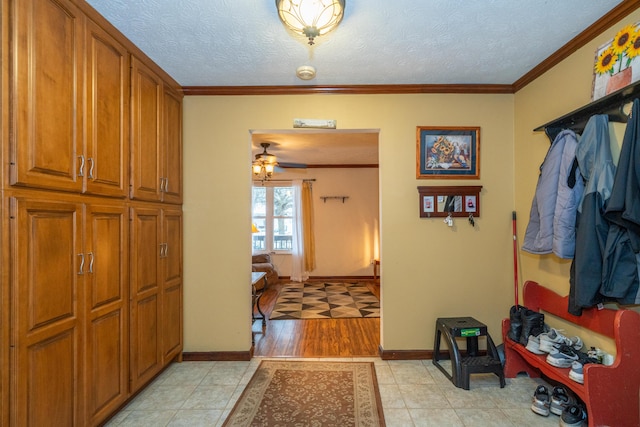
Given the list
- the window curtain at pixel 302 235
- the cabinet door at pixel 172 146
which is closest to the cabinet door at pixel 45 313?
the cabinet door at pixel 172 146

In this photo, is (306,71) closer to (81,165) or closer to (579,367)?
(81,165)

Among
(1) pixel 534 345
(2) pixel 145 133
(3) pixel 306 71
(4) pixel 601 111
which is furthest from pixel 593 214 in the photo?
(2) pixel 145 133

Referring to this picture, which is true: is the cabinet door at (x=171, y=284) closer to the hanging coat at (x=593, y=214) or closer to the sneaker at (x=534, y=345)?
the sneaker at (x=534, y=345)

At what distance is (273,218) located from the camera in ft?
22.4

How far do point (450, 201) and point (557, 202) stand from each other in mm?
855

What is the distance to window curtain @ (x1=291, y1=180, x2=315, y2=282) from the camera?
6.52 metres

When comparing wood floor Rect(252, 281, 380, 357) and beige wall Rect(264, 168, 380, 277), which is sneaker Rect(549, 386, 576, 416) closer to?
wood floor Rect(252, 281, 380, 357)

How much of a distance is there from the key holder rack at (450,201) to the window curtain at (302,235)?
3.98m

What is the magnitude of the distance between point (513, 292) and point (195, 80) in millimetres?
3321

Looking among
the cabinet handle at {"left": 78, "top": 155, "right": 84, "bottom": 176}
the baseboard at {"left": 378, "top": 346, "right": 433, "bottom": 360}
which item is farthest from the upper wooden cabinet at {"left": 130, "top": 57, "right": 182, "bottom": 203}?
the baseboard at {"left": 378, "top": 346, "right": 433, "bottom": 360}

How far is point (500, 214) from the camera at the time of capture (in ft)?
9.19

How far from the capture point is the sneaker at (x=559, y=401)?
1943 millimetres

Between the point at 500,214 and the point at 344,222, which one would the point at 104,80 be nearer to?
the point at 500,214

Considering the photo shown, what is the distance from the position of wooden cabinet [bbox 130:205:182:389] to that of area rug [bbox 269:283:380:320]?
1.69m
